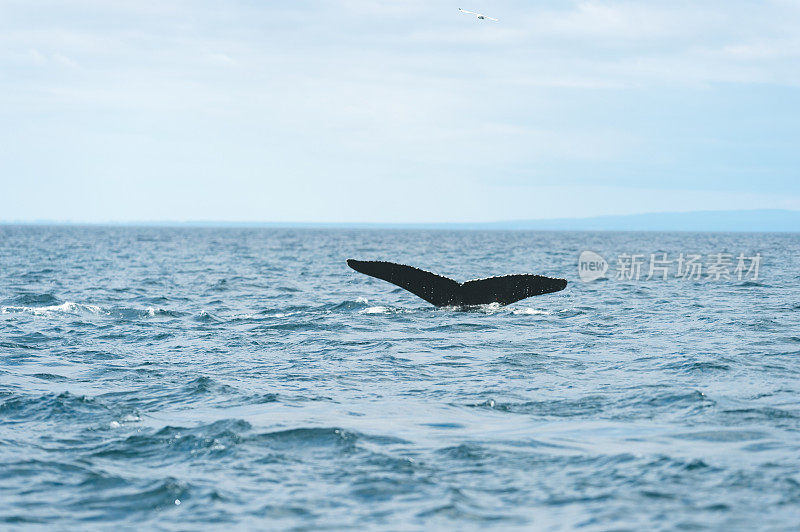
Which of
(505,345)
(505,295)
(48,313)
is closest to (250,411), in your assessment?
(505,345)

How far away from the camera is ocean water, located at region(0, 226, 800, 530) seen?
7.66 metres

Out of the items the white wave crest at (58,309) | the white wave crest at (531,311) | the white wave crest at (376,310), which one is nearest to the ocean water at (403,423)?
the white wave crest at (531,311)

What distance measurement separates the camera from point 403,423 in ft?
34.5

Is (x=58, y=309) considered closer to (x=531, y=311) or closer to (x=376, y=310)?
(x=376, y=310)

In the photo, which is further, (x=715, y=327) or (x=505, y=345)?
(x=715, y=327)

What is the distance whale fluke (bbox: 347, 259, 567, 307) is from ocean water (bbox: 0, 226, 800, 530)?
2.26 feet

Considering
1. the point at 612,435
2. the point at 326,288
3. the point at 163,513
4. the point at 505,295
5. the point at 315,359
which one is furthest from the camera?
the point at 326,288

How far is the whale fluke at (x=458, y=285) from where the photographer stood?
59.8 feet

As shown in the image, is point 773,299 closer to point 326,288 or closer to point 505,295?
point 505,295

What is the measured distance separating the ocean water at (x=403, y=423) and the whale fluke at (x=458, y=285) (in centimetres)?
69

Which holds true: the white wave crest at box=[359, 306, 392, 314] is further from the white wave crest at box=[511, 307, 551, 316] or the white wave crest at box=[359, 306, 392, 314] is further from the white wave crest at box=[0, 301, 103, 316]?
the white wave crest at box=[0, 301, 103, 316]

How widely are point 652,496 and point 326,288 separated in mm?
26362

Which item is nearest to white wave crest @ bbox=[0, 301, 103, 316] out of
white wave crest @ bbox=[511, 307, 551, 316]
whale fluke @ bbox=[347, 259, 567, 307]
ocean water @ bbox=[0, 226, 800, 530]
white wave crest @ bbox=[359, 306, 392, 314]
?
ocean water @ bbox=[0, 226, 800, 530]

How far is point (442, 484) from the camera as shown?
823 centimetres
